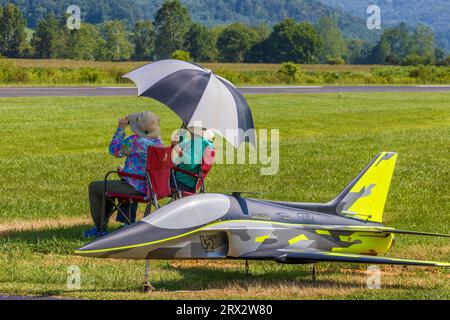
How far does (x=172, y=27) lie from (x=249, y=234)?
4738 inches

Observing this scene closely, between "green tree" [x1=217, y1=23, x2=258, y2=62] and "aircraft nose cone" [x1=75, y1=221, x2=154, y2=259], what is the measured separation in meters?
125

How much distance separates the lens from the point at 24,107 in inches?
1316

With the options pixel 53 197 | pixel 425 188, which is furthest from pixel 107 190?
pixel 425 188

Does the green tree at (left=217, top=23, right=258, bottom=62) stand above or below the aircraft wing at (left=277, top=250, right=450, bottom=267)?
below

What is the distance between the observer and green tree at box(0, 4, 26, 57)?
113m

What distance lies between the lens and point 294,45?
131000 mm

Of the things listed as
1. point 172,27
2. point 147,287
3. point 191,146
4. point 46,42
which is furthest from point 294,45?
point 147,287

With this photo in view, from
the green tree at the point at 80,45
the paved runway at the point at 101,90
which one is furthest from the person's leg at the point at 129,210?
the green tree at the point at 80,45

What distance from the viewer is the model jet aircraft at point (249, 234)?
8430 millimetres

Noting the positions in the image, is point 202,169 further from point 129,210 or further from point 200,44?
point 200,44

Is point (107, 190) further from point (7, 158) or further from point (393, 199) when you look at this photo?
point (7, 158)

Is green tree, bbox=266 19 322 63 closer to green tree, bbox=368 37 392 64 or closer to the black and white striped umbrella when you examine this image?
green tree, bbox=368 37 392 64

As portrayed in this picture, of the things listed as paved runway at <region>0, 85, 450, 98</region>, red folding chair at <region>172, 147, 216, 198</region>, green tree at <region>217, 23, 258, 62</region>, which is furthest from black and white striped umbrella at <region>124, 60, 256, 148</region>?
green tree at <region>217, 23, 258, 62</region>
